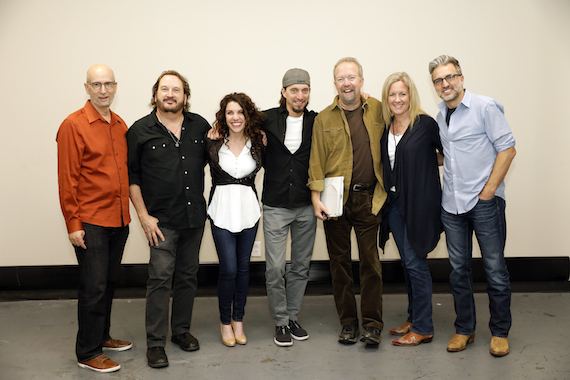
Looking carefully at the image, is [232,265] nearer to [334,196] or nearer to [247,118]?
[334,196]

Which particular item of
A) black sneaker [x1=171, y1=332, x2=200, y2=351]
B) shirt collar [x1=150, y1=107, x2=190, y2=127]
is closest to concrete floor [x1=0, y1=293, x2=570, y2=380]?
black sneaker [x1=171, y1=332, x2=200, y2=351]

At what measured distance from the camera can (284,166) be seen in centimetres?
302

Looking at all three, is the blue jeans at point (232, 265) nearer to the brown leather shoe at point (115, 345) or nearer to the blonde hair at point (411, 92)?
the brown leather shoe at point (115, 345)

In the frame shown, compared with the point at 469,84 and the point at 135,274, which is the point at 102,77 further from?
the point at 469,84

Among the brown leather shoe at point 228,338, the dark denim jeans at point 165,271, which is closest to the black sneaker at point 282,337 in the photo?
the brown leather shoe at point 228,338

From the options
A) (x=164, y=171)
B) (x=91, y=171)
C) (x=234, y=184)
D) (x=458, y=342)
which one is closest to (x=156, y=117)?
(x=164, y=171)

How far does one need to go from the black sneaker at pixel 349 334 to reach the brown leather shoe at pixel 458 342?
1.97ft

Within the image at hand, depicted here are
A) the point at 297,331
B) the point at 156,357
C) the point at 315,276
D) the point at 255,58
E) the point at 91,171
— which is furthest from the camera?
the point at 315,276

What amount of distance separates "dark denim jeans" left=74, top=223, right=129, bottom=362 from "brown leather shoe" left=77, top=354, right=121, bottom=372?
3cm

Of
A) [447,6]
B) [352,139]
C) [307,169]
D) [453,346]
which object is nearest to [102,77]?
[307,169]

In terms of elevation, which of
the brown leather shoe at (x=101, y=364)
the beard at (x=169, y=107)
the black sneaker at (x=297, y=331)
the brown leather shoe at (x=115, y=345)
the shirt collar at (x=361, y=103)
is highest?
the shirt collar at (x=361, y=103)

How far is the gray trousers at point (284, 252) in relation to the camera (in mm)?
3047

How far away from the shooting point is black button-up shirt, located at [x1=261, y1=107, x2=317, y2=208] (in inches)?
118

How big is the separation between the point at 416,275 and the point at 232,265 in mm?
1210
